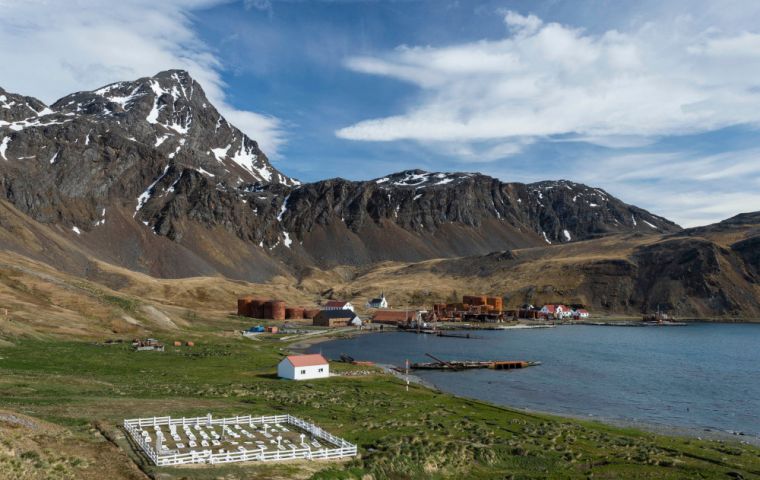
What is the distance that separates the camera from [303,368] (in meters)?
69.8

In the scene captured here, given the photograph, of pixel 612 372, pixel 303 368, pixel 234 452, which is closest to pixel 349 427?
pixel 234 452

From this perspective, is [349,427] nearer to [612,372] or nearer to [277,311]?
[612,372]

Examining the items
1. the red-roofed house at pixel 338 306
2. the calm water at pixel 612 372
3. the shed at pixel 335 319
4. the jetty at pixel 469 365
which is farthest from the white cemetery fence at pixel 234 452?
the red-roofed house at pixel 338 306

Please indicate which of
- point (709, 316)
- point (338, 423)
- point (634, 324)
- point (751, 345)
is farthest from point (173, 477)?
point (709, 316)

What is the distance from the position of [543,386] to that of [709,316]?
Result: 151523mm

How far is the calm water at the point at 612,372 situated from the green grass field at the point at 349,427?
11.7 metres

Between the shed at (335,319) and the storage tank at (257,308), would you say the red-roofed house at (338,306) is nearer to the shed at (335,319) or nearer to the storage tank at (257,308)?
the shed at (335,319)

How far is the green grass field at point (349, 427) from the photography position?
31.3 m

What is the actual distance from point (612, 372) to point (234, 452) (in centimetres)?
7317

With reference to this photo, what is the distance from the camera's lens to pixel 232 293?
192125mm

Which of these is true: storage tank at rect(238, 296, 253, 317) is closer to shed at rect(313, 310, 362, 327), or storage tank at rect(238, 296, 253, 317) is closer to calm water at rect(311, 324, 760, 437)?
shed at rect(313, 310, 362, 327)

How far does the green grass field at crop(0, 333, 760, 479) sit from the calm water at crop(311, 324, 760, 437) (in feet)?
38.3

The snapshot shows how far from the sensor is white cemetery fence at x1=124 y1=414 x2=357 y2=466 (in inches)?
1201

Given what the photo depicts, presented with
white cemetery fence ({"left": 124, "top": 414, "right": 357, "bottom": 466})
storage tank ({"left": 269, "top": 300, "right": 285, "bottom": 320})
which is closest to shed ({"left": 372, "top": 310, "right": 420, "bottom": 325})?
storage tank ({"left": 269, "top": 300, "right": 285, "bottom": 320})
